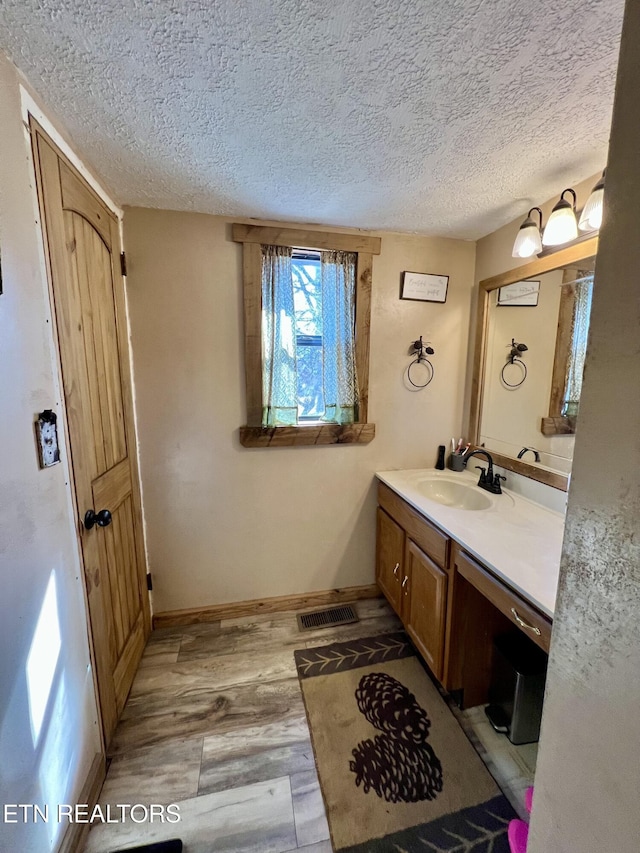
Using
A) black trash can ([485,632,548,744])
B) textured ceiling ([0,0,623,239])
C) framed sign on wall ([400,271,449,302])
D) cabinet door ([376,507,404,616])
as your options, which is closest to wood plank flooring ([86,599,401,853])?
cabinet door ([376,507,404,616])

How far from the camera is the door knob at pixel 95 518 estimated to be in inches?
46.8

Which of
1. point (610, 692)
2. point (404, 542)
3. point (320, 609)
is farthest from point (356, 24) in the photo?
point (320, 609)

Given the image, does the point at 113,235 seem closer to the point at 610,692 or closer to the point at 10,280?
the point at 10,280

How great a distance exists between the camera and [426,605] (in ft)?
5.15

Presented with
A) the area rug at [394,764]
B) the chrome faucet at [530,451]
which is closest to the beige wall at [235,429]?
the chrome faucet at [530,451]

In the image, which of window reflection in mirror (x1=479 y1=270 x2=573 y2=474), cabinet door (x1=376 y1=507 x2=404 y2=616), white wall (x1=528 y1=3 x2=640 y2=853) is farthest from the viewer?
cabinet door (x1=376 y1=507 x2=404 y2=616)

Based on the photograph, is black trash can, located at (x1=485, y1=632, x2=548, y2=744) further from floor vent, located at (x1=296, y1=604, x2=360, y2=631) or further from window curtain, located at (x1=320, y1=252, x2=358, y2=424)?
window curtain, located at (x1=320, y1=252, x2=358, y2=424)

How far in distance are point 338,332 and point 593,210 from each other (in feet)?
3.92

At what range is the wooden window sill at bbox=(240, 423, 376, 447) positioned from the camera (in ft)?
6.18

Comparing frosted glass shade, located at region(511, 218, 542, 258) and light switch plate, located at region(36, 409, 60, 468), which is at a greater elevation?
frosted glass shade, located at region(511, 218, 542, 258)

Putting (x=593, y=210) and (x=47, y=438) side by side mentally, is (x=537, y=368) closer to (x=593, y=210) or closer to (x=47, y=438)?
(x=593, y=210)

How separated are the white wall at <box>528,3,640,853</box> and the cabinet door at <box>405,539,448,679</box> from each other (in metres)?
0.83

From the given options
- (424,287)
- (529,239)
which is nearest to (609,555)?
(529,239)

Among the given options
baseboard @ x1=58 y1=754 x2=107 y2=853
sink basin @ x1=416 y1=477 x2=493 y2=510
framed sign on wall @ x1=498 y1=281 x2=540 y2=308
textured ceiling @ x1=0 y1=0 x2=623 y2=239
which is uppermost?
textured ceiling @ x1=0 y1=0 x2=623 y2=239
